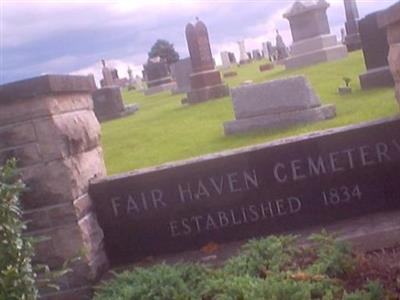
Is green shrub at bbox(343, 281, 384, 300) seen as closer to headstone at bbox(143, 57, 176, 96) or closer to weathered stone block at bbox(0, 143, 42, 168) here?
weathered stone block at bbox(0, 143, 42, 168)

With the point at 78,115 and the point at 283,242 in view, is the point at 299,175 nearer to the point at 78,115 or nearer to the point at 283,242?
the point at 283,242

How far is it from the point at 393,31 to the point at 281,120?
6.01 meters

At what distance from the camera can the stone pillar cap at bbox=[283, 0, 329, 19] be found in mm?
23656

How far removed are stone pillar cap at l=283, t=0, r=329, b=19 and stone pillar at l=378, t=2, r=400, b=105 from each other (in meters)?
19.1

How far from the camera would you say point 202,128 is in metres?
12.9

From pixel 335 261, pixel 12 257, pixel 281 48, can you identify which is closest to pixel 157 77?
pixel 281 48

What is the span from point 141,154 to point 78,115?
592cm

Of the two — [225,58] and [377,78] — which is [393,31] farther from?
[225,58]

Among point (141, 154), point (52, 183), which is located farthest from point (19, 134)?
point (141, 154)

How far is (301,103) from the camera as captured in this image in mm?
10867

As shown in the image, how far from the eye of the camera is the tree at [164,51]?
43031 mm

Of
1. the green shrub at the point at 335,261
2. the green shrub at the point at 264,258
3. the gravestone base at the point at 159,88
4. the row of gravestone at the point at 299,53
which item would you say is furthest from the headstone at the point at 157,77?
the green shrub at the point at 335,261

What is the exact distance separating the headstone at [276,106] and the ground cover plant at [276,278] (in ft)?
21.6

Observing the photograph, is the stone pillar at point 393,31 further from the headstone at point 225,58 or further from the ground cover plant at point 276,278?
the headstone at point 225,58
